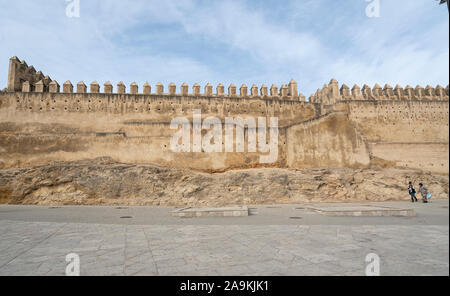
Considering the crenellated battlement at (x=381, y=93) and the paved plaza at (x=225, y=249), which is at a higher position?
the crenellated battlement at (x=381, y=93)

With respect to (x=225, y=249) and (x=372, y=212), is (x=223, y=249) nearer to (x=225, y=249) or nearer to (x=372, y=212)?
(x=225, y=249)

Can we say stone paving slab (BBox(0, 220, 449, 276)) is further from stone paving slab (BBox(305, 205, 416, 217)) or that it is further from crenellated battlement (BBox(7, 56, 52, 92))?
crenellated battlement (BBox(7, 56, 52, 92))

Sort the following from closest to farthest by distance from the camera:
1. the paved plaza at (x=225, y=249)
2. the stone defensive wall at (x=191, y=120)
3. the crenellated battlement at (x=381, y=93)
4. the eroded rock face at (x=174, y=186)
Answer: the paved plaza at (x=225, y=249)
the eroded rock face at (x=174, y=186)
the stone defensive wall at (x=191, y=120)
the crenellated battlement at (x=381, y=93)

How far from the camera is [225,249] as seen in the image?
4.32 meters

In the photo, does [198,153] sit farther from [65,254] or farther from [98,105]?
[65,254]

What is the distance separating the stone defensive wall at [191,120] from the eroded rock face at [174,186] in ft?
2.73

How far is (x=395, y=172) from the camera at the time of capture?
578 inches

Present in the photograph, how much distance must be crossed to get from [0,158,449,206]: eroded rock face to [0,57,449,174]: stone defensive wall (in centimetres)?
83

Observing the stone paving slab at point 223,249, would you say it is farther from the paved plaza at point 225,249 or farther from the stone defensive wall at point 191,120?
the stone defensive wall at point 191,120

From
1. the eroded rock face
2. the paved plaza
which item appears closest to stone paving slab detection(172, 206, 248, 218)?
the paved plaza

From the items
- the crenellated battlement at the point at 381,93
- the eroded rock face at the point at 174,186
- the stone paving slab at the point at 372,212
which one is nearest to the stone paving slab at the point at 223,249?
the stone paving slab at the point at 372,212

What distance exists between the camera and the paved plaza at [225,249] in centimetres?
326

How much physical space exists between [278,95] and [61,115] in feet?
47.2

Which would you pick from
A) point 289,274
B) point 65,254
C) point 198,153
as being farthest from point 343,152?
point 65,254
